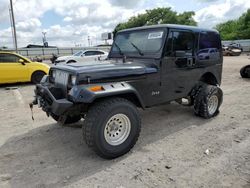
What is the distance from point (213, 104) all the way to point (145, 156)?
8.53 ft

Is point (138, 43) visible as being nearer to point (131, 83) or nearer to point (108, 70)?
point (131, 83)

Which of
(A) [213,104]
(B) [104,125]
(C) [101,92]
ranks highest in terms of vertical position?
(C) [101,92]

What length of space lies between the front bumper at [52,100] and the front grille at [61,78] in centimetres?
13

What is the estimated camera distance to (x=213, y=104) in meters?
5.75

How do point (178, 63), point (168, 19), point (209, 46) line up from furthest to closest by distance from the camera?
point (168, 19), point (209, 46), point (178, 63)

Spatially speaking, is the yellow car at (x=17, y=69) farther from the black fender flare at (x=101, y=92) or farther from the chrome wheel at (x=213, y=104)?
the black fender flare at (x=101, y=92)

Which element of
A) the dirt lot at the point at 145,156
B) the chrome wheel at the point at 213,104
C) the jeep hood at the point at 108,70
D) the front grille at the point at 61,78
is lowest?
the dirt lot at the point at 145,156

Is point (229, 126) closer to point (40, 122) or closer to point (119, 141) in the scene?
point (119, 141)

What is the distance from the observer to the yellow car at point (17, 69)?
10.7 metres

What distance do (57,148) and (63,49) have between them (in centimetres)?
3985

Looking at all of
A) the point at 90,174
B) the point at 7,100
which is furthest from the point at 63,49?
the point at 90,174

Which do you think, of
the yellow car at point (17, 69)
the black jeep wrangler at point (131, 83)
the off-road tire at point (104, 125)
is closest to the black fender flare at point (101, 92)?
the black jeep wrangler at point (131, 83)

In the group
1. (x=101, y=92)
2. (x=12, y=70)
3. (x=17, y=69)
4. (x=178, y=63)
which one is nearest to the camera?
(x=101, y=92)

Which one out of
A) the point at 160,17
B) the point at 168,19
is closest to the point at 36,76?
the point at 168,19
